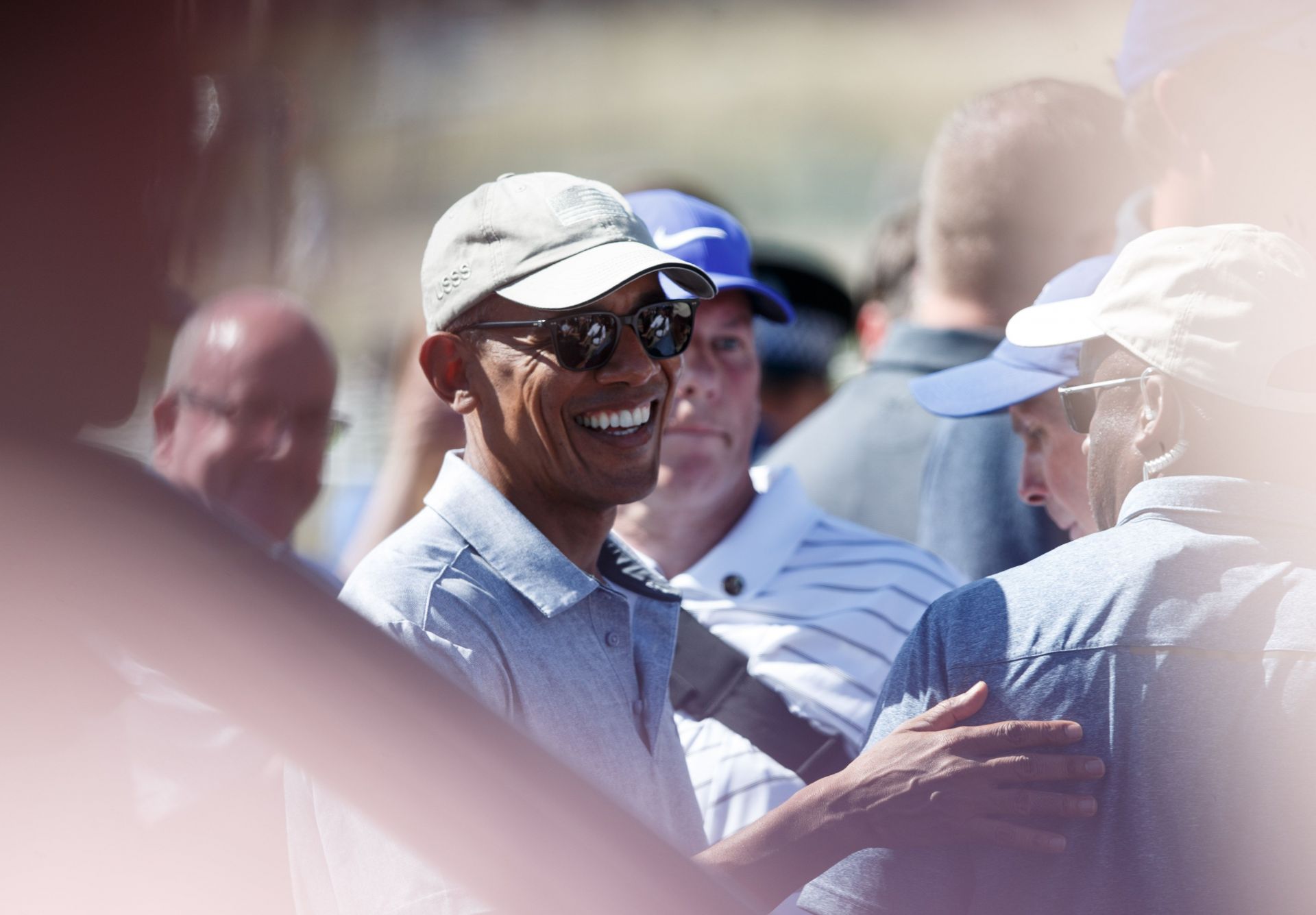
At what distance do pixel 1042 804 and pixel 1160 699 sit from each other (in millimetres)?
176

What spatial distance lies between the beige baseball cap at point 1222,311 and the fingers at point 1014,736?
0.44 m

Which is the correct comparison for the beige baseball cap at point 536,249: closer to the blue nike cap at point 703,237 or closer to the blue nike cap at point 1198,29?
the blue nike cap at point 703,237

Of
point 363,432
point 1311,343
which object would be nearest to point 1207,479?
point 1311,343

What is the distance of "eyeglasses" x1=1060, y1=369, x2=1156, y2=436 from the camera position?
68.7 inches

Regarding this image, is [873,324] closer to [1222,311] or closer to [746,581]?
[746,581]

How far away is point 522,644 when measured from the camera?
1642 millimetres

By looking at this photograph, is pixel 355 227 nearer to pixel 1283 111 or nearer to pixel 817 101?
pixel 1283 111

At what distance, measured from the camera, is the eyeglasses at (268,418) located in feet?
8.90

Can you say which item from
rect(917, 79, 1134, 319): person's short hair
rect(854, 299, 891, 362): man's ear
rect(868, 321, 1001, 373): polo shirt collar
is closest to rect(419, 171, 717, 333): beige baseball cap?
rect(868, 321, 1001, 373): polo shirt collar

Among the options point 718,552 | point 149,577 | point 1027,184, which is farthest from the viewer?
point 1027,184

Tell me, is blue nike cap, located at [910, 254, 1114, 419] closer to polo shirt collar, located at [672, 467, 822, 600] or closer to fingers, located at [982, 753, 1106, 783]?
polo shirt collar, located at [672, 467, 822, 600]

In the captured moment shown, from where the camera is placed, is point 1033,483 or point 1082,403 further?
point 1033,483

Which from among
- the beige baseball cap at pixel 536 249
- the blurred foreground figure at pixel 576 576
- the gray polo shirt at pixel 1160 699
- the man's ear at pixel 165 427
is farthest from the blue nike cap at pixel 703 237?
the gray polo shirt at pixel 1160 699

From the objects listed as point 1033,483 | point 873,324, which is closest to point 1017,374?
point 1033,483
